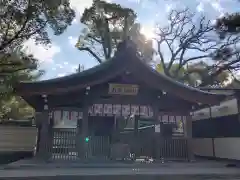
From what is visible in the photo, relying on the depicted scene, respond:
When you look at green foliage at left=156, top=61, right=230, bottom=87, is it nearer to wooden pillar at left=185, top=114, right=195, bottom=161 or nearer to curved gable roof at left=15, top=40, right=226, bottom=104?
curved gable roof at left=15, top=40, right=226, bottom=104

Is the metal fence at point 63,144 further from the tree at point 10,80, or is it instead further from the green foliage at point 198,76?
the green foliage at point 198,76

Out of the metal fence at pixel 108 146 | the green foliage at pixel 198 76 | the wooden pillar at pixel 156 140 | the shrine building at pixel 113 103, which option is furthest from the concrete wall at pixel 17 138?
the green foliage at pixel 198 76

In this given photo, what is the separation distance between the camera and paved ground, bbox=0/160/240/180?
9.42m

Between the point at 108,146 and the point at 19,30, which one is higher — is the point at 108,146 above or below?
below

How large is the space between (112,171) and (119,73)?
468 cm

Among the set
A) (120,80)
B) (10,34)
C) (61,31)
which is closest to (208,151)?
(120,80)

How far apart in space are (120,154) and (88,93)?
333cm

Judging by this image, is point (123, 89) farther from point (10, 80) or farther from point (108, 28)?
point (108, 28)

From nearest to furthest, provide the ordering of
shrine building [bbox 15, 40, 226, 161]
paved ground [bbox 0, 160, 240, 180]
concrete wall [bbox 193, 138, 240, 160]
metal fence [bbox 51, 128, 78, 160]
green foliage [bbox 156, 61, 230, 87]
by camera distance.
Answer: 1. paved ground [bbox 0, 160, 240, 180]
2. shrine building [bbox 15, 40, 226, 161]
3. metal fence [bbox 51, 128, 78, 160]
4. concrete wall [bbox 193, 138, 240, 160]
5. green foliage [bbox 156, 61, 230, 87]

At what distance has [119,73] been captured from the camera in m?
13.0

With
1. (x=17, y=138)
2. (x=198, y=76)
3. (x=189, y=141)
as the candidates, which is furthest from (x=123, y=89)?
(x=198, y=76)

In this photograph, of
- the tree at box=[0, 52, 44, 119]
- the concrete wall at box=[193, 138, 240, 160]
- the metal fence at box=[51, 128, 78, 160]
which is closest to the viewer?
the metal fence at box=[51, 128, 78, 160]

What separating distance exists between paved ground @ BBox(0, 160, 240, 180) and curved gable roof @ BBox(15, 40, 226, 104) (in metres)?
3.28

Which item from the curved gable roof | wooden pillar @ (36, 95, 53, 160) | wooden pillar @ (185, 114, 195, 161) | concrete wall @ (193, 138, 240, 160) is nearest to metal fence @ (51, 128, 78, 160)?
wooden pillar @ (36, 95, 53, 160)
